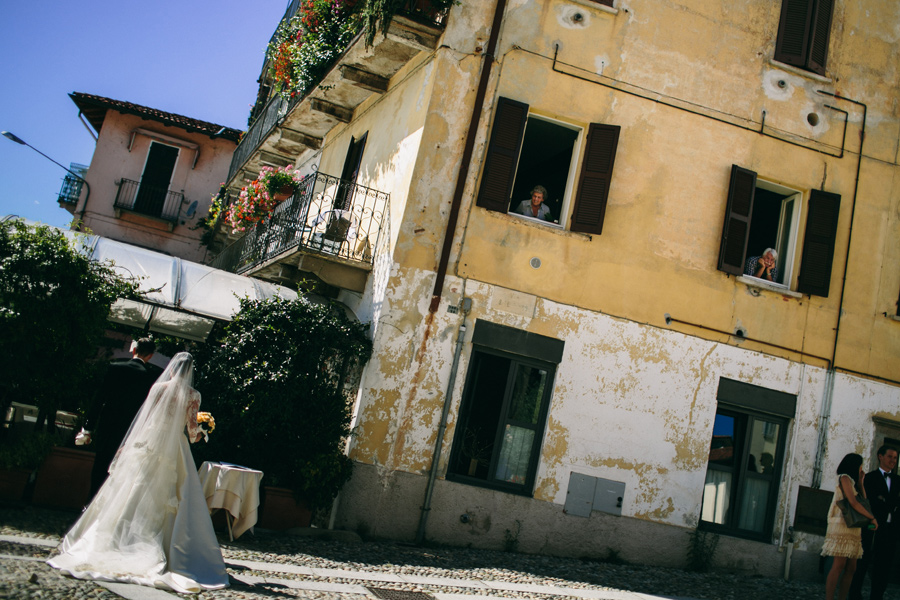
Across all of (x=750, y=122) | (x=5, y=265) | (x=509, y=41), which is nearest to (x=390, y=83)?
(x=509, y=41)

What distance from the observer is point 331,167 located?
46.2 feet

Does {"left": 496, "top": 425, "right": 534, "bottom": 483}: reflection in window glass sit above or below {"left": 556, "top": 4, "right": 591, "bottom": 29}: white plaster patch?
below

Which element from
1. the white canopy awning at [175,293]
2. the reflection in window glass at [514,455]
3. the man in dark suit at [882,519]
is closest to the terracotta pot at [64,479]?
the white canopy awning at [175,293]

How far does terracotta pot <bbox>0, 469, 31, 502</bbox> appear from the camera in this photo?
736 cm

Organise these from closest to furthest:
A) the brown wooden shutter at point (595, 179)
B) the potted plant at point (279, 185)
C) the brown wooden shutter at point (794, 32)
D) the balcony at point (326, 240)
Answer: the brown wooden shutter at point (595, 179), the balcony at point (326, 240), the brown wooden shutter at point (794, 32), the potted plant at point (279, 185)

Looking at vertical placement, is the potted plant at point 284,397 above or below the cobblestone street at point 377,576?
above

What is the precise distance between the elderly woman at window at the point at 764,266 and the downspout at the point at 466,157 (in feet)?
14.6

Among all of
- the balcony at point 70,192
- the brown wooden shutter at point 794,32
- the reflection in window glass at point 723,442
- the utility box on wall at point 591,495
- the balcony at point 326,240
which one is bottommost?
the utility box on wall at point 591,495

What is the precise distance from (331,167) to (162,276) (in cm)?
461

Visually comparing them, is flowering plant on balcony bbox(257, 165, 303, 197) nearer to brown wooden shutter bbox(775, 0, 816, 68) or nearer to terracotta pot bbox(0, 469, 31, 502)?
terracotta pot bbox(0, 469, 31, 502)

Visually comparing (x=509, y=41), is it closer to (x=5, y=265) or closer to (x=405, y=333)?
(x=405, y=333)

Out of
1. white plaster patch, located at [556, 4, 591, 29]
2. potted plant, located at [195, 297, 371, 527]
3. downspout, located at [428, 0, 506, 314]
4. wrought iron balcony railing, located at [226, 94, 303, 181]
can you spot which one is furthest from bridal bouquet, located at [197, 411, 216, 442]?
wrought iron balcony railing, located at [226, 94, 303, 181]

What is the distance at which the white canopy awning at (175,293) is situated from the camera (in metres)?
10.1

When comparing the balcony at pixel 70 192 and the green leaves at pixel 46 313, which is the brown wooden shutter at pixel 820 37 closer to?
the green leaves at pixel 46 313
